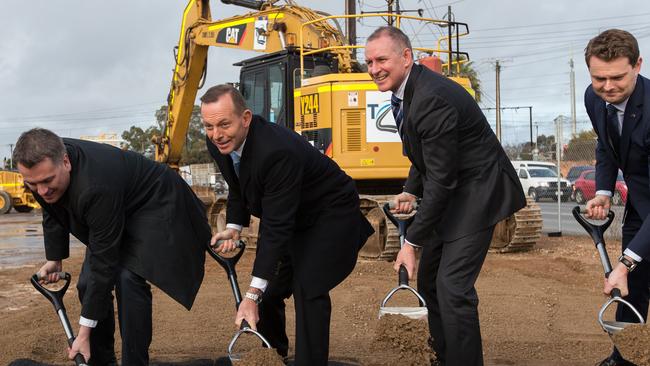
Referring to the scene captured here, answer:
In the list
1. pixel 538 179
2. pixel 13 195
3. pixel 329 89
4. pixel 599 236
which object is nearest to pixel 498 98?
pixel 538 179

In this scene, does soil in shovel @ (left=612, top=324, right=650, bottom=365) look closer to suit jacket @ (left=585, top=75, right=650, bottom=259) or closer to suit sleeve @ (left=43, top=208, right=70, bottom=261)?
suit jacket @ (left=585, top=75, right=650, bottom=259)

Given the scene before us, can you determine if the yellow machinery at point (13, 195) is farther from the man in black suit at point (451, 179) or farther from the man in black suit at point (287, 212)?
the man in black suit at point (451, 179)

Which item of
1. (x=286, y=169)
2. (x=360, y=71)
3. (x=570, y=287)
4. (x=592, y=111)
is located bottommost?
(x=570, y=287)

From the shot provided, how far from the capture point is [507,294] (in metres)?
8.52

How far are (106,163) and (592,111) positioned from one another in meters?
3.03

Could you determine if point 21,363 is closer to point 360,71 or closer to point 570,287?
point 570,287

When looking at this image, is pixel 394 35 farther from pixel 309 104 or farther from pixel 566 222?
pixel 566 222

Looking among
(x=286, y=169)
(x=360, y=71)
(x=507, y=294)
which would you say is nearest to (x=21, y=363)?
(x=286, y=169)

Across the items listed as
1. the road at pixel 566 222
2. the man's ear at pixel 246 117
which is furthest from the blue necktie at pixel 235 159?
the road at pixel 566 222

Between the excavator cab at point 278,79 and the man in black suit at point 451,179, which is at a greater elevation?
the excavator cab at point 278,79

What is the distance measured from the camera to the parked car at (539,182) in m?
27.4

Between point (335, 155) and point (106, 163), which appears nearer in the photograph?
point (106, 163)

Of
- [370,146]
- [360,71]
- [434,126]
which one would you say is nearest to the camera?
[434,126]

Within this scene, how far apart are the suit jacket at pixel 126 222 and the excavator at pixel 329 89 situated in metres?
5.51
